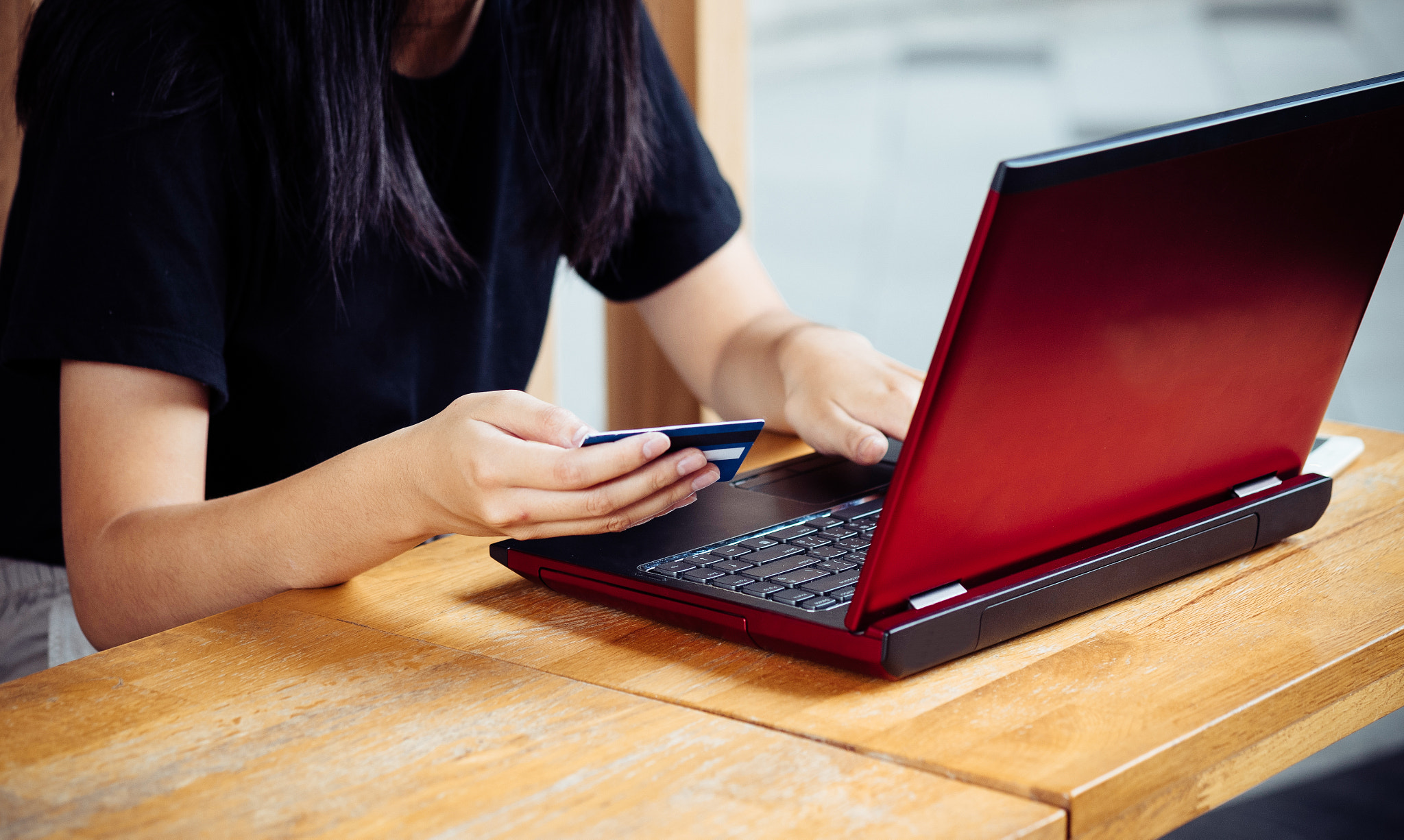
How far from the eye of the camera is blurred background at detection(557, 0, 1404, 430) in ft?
7.57

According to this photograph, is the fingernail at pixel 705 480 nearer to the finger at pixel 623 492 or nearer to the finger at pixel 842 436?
the finger at pixel 623 492

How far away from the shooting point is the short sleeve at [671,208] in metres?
1.23

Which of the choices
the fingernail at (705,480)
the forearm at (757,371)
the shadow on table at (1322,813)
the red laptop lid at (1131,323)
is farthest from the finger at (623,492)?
the shadow on table at (1322,813)

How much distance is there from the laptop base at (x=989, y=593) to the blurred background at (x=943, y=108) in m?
1.39

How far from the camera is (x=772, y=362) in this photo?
1062 millimetres

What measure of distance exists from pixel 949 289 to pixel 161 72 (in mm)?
2597

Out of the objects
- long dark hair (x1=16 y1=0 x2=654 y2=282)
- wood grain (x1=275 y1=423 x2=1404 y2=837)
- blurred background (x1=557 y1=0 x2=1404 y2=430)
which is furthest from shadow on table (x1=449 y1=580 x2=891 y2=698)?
blurred background (x1=557 y1=0 x2=1404 y2=430)

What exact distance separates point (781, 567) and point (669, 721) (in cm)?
14

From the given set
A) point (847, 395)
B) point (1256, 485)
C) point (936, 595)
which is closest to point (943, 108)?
point (847, 395)

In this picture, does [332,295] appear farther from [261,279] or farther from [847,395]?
[847,395]

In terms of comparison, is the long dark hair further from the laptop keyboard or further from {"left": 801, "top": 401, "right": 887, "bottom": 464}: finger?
the laptop keyboard

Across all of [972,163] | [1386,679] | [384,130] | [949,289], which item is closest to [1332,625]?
[1386,679]

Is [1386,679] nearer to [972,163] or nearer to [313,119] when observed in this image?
[313,119]

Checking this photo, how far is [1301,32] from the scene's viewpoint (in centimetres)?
238
